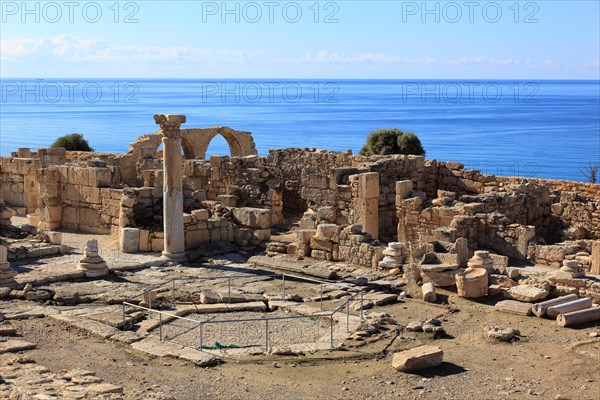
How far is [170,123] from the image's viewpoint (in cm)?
1884

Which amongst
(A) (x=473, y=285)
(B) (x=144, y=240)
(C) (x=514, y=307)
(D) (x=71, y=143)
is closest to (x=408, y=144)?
(D) (x=71, y=143)

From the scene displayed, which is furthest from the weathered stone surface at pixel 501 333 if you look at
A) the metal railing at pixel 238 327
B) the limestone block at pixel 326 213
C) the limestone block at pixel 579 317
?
the limestone block at pixel 326 213

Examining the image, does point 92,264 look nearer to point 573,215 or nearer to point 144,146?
point 573,215

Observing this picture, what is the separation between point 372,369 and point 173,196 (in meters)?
8.44

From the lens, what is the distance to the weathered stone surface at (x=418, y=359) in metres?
11.7

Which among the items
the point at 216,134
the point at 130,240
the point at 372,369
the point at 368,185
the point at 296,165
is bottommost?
the point at 372,369

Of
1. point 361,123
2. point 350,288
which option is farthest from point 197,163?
point 361,123

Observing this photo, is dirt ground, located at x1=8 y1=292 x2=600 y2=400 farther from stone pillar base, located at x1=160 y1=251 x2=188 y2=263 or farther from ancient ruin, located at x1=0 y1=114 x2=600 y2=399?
stone pillar base, located at x1=160 y1=251 x2=188 y2=263

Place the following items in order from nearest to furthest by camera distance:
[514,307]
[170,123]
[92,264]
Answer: [514,307] < [92,264] < [170,123]

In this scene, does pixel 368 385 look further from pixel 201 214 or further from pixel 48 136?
pixel 48 136

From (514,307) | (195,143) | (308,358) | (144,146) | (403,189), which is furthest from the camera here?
(195,143)

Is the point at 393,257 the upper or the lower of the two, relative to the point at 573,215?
lower

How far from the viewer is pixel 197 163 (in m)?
26.0

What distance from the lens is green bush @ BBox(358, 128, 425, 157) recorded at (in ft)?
128
